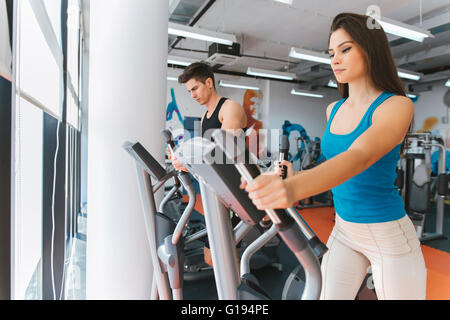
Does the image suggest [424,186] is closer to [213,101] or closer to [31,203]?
[213,101]

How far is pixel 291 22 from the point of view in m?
5.89

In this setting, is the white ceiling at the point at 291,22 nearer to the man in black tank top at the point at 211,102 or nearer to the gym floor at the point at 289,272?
the man in black tank top at the point at 211,102

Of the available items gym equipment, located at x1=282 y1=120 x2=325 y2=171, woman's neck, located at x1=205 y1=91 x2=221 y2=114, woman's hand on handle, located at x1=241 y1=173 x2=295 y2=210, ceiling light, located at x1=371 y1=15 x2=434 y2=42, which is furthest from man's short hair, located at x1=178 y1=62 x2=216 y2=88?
gym equipment, located at x1=282 y1=120 x2=325 y2=171

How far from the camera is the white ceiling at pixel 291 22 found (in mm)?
5090

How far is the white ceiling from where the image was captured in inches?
200

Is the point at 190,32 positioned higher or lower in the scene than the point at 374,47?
higher

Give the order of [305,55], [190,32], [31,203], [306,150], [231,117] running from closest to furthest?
1. [31,203]
2. [231,117]
3. [190,32]
4. [305,55]
5. [306,150]

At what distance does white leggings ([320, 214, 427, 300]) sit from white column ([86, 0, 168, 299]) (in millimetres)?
991

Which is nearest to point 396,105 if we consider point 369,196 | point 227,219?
point 369,196

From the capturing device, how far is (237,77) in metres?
9.57

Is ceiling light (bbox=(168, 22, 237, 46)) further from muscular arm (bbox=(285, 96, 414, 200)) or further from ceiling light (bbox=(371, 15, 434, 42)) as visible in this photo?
muscular arm (bbox=(285, 96, 414, 200))

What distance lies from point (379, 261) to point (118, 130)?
131 centimetres

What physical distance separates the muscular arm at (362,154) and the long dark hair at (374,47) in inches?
4.8
